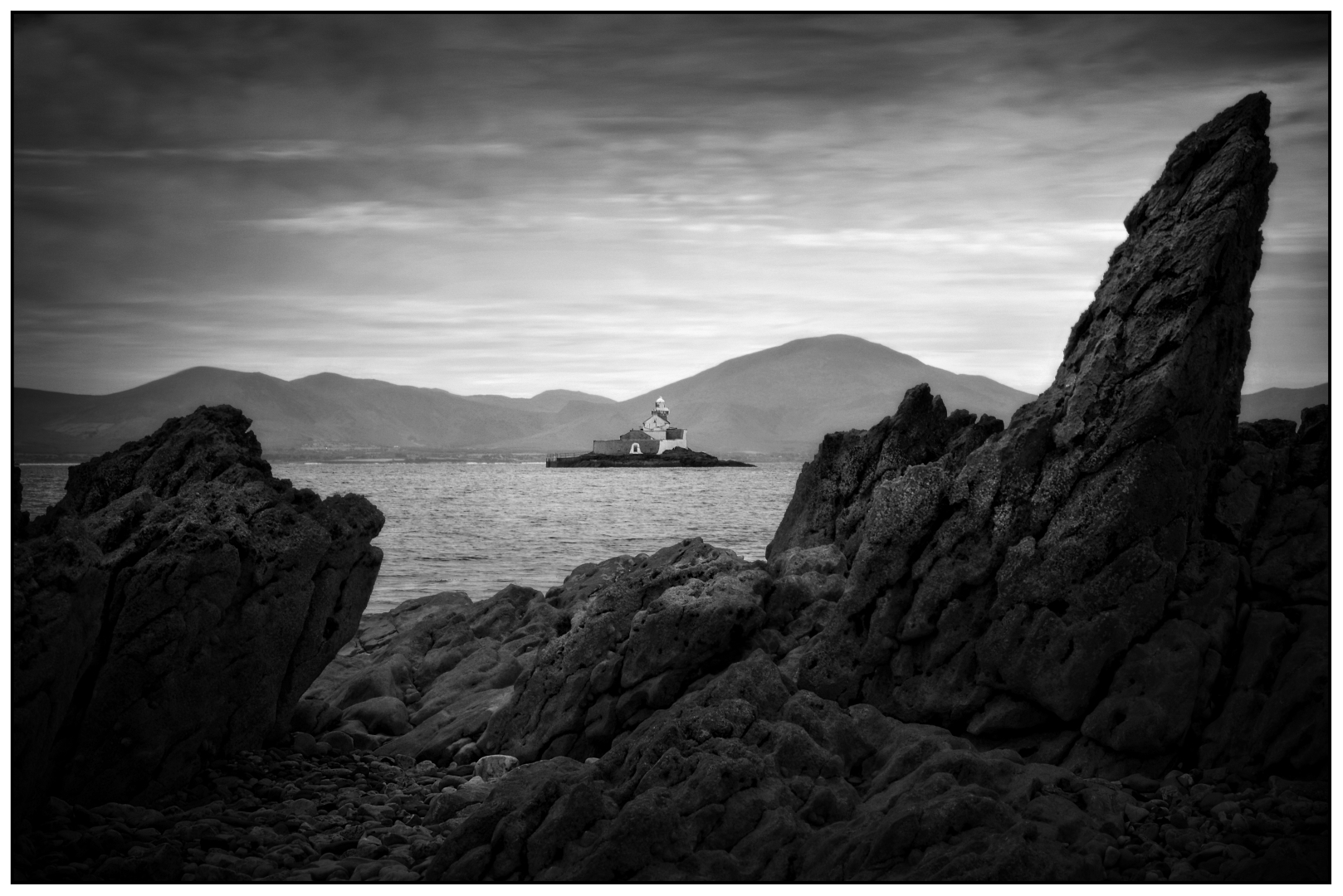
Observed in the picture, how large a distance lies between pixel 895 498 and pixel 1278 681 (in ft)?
10.1

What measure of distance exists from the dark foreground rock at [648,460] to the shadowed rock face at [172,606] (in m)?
109

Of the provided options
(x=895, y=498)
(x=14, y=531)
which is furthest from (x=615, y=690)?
(x=14, y=531)

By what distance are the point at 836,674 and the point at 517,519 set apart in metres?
38.1

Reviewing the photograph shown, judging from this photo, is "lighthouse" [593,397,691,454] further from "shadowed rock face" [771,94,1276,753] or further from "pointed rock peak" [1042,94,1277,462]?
"pointed rock peak" [1042,94,1277,462]

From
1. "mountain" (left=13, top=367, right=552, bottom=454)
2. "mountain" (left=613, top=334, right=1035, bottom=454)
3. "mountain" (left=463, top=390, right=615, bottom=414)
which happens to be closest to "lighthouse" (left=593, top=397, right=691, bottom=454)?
"mountain" (left=613, top=334, right=1035, bottom=454)

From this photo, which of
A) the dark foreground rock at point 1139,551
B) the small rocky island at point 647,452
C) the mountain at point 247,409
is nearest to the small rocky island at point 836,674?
the dark foreground rock at point 1139,551

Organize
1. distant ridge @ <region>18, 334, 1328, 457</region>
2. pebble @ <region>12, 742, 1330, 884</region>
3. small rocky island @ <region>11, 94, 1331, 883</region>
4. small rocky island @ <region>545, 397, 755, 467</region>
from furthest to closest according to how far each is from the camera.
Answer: small rocky island @ <region>545, 397, 755, 467</region> < distant ridge @ <region>18, 334, 1328, 457</region> < small rocky island @ <region>11, 94, 1331, 883</region> < pebble @ <region>12, 742, 1330, 884</region>

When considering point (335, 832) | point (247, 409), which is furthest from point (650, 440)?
point (335, 832)

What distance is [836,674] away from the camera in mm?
8445

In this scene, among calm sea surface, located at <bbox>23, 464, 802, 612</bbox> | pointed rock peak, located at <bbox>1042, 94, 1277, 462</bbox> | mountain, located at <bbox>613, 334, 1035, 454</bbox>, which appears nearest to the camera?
pointed rock peak, located at <bbox>1042, 94, 1277, 462</bbox>

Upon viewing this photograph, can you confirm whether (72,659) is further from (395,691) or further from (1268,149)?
(1268,149)

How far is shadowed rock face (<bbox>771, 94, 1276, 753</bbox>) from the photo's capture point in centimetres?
735

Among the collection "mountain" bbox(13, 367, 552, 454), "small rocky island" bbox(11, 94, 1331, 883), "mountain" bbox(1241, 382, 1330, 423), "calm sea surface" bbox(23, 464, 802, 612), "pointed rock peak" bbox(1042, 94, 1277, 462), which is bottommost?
"calm sea surface" bbox(23, 464, 802, 612)

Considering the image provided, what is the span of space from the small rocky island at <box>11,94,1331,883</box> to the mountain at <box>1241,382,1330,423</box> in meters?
0.15
